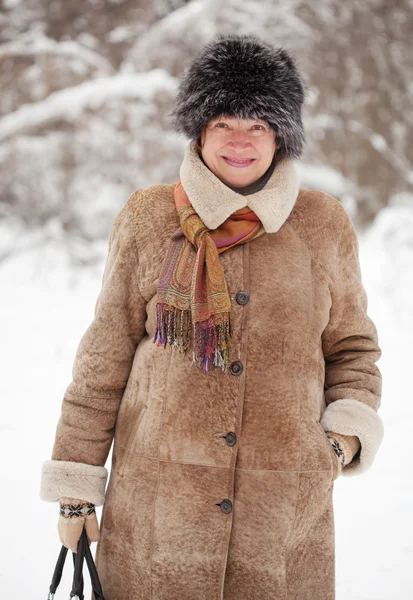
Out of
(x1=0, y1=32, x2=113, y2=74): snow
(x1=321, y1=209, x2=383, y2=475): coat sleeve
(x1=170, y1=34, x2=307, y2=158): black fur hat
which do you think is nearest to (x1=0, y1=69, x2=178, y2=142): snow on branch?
(x1=0, y1=32, x2=113, y2=74): snow

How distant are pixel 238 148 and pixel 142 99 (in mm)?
4358

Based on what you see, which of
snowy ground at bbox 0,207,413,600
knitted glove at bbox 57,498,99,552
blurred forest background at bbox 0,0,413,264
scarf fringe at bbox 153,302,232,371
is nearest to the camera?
scarf fringe at bbox 153,302,232,371

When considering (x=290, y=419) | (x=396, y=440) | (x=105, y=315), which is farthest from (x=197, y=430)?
(x=396, y=440)

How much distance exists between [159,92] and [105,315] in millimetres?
4469

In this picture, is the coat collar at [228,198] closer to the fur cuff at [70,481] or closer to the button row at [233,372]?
the button row at [233,372]

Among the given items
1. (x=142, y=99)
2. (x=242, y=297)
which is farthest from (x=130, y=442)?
(x=142, y=99)

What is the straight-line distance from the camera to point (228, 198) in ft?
4.35

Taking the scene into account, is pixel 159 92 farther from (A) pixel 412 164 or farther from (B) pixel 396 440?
(B) pixel 396 440

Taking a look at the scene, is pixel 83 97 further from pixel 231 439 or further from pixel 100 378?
pixel 231 439

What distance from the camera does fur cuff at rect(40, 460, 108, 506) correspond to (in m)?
1.37

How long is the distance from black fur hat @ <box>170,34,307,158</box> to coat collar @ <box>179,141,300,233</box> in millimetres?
91

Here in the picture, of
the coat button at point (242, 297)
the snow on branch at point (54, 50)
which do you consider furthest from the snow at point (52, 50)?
the coat button at point (242, 297)

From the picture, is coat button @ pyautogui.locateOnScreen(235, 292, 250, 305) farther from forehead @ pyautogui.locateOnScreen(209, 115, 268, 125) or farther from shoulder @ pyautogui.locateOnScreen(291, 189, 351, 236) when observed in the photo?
forehead @ pyautogui.locateOnScreen(209, 115, 268, 125)

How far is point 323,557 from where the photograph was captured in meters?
1.37
